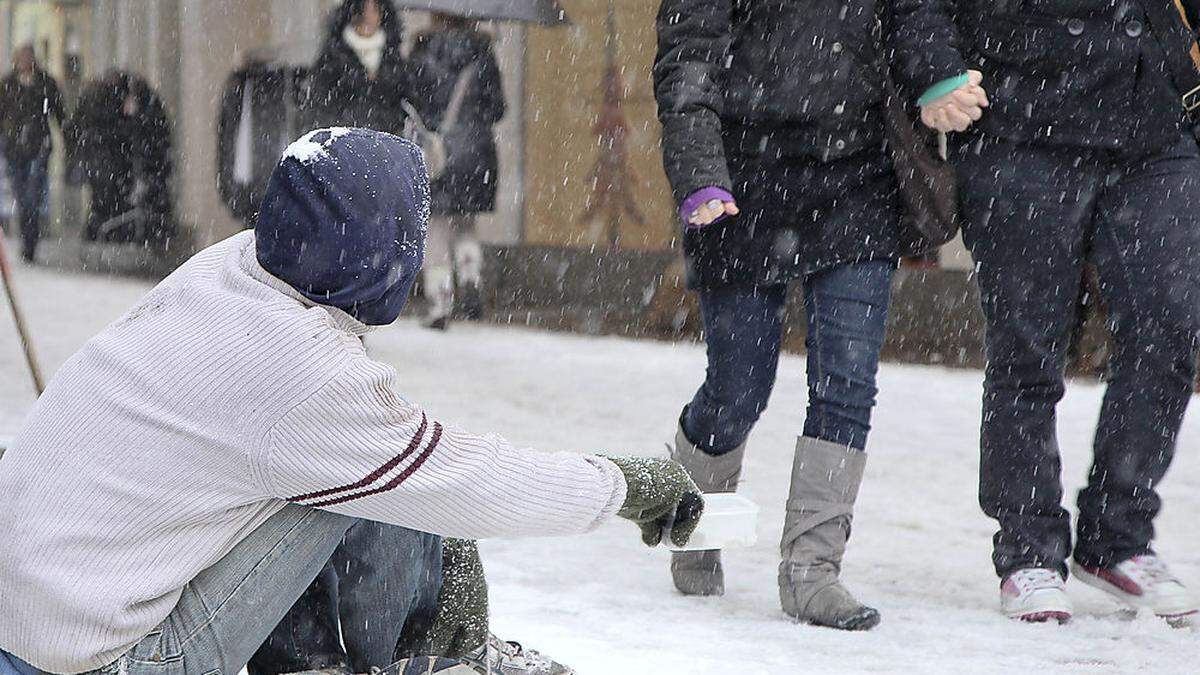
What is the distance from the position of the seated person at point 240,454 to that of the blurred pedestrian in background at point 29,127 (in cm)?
884

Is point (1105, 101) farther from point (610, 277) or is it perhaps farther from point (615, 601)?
point (610, 277)

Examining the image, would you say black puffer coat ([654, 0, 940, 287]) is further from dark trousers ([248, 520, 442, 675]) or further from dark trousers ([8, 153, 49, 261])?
dark trousers ([8, 153, 49, 261])

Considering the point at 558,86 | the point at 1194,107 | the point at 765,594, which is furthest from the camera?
the point at 558,86

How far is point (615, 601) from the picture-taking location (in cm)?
337

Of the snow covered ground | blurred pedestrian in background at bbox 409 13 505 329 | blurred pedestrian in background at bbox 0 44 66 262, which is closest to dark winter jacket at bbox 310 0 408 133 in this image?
blurred pedestrian in background at bbox 409 13 505 329

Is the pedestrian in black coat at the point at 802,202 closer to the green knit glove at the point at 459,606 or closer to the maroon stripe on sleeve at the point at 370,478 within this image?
the green knit glove at the point at 459,606

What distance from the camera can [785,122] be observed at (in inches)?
128

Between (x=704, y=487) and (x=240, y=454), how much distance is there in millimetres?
1635

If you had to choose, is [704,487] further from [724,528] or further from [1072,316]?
[724,528]

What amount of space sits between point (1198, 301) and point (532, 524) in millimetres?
1660

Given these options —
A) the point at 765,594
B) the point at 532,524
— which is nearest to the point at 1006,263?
the point at 765,594

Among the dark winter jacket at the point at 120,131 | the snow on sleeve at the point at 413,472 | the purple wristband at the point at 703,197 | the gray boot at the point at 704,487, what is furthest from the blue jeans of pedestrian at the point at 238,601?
the dark winter jacket at the point at 120,131

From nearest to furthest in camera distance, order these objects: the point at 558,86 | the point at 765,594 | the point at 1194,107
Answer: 1. the point at 1194,107
2. the point at 765,594
3. the point at 558,86

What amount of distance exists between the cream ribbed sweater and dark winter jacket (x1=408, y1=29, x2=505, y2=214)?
20.0 ft
